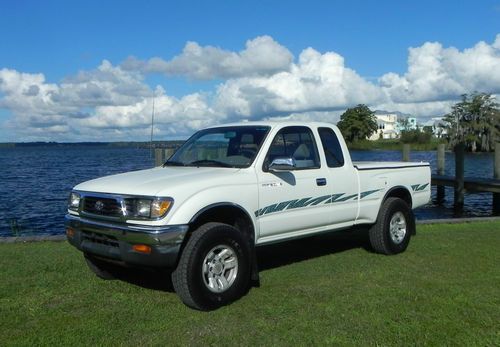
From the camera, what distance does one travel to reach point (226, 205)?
18.5ft

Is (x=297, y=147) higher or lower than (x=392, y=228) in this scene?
higher

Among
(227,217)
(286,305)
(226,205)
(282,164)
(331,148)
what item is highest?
(331,148)

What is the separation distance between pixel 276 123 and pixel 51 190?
74.0 feet

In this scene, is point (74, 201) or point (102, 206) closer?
point (102, 206)

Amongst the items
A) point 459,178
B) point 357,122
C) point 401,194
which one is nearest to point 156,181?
point 401,194

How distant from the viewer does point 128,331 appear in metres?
4.85

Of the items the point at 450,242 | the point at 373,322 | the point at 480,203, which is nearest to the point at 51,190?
the point at 480,203

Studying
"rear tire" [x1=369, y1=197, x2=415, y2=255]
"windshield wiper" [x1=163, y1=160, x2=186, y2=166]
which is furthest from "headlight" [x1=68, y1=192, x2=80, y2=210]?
"rear tire" [x1=369, y1=197, x2=415, y2=255]

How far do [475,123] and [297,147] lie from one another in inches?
3443

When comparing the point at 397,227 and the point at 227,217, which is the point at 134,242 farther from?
the point at 397,227

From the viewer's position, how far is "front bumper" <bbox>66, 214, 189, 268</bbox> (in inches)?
201

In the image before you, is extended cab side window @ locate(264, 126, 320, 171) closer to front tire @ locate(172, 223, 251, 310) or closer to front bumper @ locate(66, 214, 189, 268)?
front tire @ locate(172, 223, 251, 310)

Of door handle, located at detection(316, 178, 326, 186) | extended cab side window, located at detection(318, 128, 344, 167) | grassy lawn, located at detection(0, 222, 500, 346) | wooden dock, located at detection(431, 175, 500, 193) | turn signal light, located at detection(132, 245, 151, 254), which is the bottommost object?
grassy lawn, located at detection(0, 222, 500, 346)

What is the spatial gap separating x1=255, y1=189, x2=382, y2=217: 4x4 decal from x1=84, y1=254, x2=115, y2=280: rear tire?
6.42 ft
